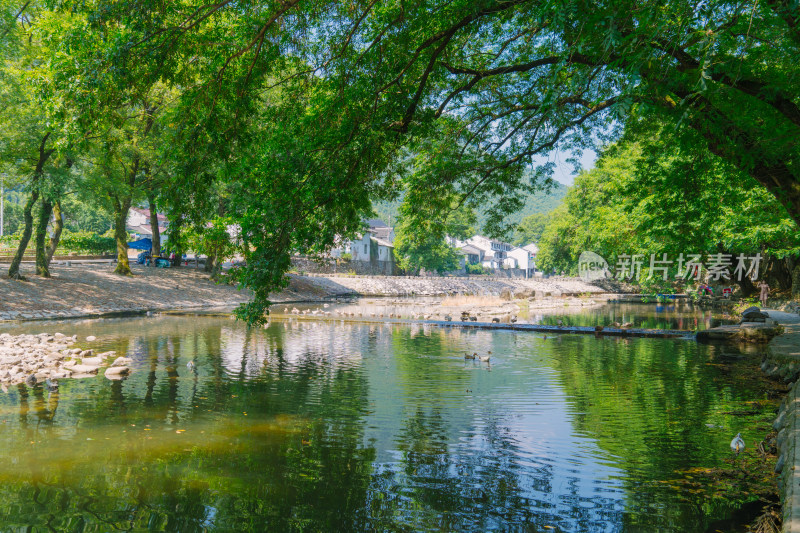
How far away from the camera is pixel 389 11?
10477 millimetres

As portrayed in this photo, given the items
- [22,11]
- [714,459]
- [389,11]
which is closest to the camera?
[714,459]

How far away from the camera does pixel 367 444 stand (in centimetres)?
834

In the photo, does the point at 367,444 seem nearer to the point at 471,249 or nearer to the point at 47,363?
the point at 47,363

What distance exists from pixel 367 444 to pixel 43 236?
26.4 m

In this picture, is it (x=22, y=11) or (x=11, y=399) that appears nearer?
(x=11, y=399)

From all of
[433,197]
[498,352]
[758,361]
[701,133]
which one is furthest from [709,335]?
[701,133]

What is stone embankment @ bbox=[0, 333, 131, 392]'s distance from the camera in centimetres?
1187

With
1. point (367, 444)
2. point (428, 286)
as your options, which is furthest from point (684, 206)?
point (428, 286)

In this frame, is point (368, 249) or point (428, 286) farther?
point (368, 249)

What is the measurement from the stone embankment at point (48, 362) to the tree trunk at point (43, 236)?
39.7 ft

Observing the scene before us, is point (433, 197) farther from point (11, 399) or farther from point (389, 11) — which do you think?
point (11, 399)

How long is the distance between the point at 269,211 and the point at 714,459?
769 cm

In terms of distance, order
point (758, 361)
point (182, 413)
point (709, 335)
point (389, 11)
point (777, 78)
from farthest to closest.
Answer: point (709, 335) → point (758, 361) → point (389, 11) → point (182, 413) → point (777, 78)

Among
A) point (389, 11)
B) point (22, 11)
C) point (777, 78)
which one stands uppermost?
point (22, 11)
